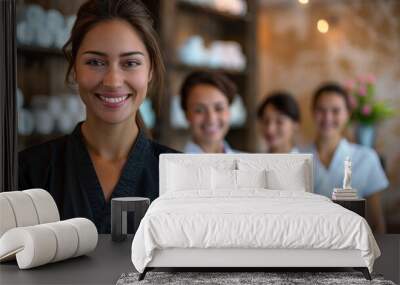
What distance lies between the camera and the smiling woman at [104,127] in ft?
22.4

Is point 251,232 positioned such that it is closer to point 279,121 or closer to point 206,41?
point 279,121

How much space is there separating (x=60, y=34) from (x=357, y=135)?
297 centimetres

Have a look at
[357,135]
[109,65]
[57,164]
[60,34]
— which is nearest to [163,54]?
[109,65]

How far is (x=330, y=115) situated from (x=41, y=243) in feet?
10.5

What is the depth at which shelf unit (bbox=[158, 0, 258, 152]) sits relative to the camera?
6918mm

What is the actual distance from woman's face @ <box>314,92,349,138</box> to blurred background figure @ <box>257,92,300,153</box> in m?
0.22

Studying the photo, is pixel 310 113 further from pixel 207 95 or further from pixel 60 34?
pixel 60 34

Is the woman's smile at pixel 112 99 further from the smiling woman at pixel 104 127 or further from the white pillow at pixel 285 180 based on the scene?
the white pillow at pixel 285 180

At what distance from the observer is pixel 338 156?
274 inches

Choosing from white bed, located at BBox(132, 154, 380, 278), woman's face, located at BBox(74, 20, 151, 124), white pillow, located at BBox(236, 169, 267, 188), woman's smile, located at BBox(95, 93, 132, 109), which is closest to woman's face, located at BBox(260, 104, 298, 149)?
white pillow, located at BBox(236, 169, 267, 188)

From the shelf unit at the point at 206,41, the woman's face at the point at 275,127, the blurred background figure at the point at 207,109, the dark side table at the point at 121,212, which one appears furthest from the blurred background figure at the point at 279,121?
the dark side table at the point at 121,212

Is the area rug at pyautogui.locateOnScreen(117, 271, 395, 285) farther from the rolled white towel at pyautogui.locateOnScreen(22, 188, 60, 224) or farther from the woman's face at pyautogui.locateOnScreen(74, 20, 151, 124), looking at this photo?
the woman's face at pyautogui.locateOnScreen(74, 20, 151, 124)

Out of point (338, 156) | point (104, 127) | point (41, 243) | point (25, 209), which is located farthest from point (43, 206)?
point (338, 156)

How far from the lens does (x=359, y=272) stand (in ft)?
16.8
